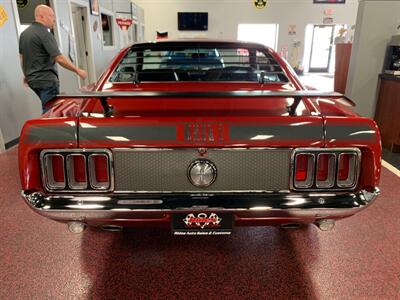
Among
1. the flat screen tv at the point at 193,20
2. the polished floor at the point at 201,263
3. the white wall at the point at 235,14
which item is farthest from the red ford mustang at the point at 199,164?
the flat screen tv at the point at 193,20

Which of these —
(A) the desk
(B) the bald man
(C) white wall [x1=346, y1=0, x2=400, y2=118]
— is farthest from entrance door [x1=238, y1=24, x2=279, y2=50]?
(B) the bald man

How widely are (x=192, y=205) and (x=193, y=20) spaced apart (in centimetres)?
1458

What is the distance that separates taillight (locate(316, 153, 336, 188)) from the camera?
60.4 inches

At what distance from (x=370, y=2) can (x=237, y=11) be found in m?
11.3

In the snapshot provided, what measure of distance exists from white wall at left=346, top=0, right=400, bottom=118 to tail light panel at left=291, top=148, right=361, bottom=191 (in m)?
3.52

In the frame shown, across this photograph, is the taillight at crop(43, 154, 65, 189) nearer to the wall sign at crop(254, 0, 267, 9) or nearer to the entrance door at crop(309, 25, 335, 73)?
the wall sign at crop(254, 0, 267, 9)

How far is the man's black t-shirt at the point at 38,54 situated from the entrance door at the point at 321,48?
565 inches

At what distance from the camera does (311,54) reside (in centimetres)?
1605

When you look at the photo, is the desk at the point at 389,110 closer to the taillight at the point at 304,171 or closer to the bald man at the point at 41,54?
the taillight at the point at 304,171

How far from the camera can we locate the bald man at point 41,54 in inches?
137

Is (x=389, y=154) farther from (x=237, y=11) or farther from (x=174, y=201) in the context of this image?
(x=237, y=11)

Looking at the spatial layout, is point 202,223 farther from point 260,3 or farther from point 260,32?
point 260,32

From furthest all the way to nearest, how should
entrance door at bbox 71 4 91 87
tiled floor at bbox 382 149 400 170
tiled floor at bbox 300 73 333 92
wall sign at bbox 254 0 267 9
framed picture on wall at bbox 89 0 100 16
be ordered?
wall sign at bbox 254 0 267 9 → tiled floor at bbox 300 73 333 92 → framed picture on wall at bbox 89 0 100 16 → entrance door at bbox 71 4 91 87 → tiled floor at bbox 382 149 400 170

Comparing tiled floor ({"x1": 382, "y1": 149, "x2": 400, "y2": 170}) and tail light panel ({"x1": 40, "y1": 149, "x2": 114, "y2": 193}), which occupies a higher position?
tail light panel ({"x1": 40, "y1": 149, "x2": 114, "y2": 193})
